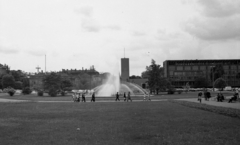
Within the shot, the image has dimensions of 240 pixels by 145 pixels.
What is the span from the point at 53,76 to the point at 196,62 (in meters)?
104

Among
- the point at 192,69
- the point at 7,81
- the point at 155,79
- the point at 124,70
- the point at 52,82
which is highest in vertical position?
the point at 192,69

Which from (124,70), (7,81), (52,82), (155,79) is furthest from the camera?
(7,81)

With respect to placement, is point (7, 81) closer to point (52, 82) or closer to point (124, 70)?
point (124, 70)

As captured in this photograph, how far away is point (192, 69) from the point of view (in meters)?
161

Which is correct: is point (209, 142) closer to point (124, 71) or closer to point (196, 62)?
point (124, 71)

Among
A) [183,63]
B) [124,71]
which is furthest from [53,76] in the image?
[183,63]

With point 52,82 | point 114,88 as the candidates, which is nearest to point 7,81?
point 52,82

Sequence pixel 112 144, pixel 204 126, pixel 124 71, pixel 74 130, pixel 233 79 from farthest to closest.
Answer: pixel 233 79
pixel 124 71
pixel 204 126
pixel 74 130
pixel 112 144

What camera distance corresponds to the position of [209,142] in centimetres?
1184

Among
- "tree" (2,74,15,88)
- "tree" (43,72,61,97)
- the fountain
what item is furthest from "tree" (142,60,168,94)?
"tree" (2,74,15,88)

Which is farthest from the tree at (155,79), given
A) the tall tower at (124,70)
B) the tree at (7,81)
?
the tree at (7,81)

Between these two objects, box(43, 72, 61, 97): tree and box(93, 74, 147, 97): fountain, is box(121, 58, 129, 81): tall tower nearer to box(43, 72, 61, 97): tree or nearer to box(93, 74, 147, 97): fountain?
box(93, 74, 147, 97): fountain

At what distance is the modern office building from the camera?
15938 cm

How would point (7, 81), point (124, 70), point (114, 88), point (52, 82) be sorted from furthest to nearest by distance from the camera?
1. point (7, 81)
2. point (124, 70)
3. point (52, 82)
4. point (114, 88)
